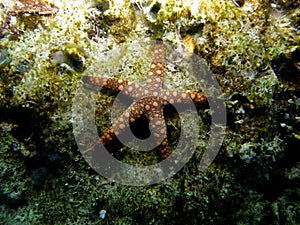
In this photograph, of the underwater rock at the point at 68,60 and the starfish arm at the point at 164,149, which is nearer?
the starfish arm at the point at 164,149

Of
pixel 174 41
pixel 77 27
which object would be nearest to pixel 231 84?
pixel 174 41

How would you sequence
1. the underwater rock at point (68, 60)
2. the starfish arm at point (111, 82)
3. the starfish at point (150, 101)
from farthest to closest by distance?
the underwater rock at point (68, 60), the starfish arm at point (111, 82), the starfish at point (150, 101)

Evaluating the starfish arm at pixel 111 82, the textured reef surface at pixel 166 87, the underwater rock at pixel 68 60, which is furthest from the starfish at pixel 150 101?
the underwater rock at pixel 68 60

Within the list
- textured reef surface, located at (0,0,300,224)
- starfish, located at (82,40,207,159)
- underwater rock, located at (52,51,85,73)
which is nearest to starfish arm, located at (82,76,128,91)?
starfish, located at (82,40,207,159)

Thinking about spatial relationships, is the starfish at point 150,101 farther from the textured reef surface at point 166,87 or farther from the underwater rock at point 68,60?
the underwater rock at point 68,60

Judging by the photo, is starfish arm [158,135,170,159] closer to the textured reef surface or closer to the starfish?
the starfish

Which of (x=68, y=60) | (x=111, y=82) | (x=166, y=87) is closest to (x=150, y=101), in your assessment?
Result: (x=166, y=87)

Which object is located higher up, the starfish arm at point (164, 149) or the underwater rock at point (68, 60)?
the underwater rock at point (68, 60)

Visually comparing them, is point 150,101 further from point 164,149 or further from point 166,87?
point 164,149
